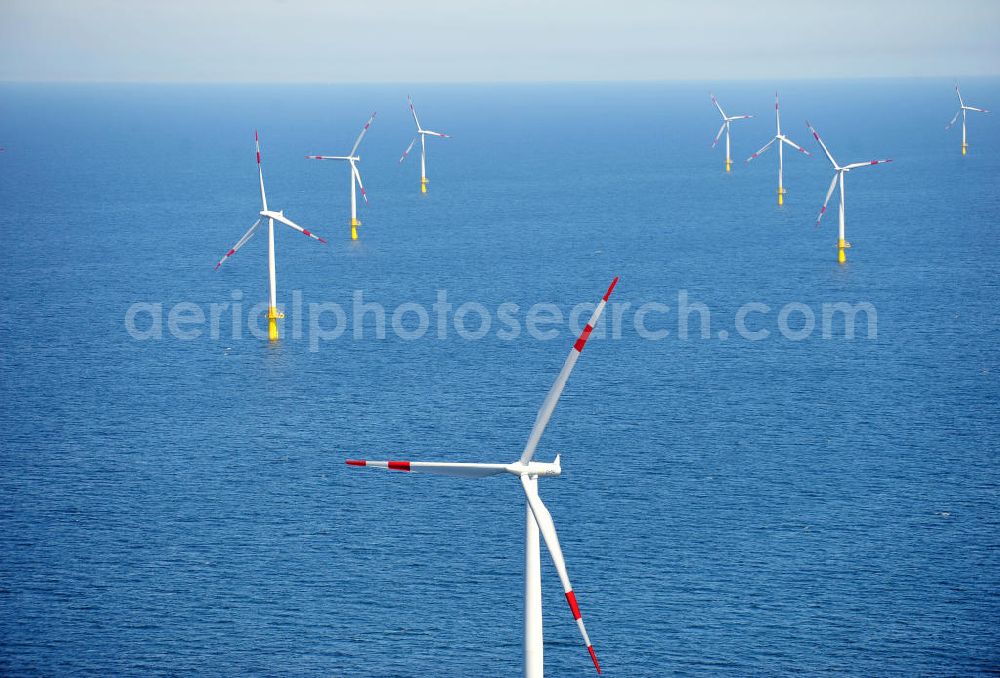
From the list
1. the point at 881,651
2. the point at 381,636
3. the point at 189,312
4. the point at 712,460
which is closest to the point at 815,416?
the point at 712,460

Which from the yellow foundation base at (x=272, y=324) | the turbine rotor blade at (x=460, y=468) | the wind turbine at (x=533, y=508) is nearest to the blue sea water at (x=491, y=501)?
the yellow foundation base at (x=272, y=324)

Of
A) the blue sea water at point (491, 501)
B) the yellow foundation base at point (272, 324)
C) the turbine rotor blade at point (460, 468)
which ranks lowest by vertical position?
the blue sea water at point (491, 501)

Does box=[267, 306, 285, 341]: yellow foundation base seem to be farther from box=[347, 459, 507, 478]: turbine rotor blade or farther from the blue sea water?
box=[347, 459, 507, 478]: turbine rotor blade

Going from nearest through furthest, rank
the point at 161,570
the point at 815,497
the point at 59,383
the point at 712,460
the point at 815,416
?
the point at 161,570
the point at 815,497
the point at 712,460
the point at 815,416
the point at 59,383

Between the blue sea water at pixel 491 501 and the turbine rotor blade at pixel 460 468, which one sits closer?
the turbine rotor blade at pixel 460 468

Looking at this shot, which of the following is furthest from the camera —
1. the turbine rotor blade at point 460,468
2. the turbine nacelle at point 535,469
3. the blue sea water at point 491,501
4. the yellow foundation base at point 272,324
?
the yellow foundation base at point 272,324

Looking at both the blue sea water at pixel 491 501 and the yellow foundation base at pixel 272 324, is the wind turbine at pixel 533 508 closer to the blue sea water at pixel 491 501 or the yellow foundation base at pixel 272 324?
the blue sea water at pixel 491 501

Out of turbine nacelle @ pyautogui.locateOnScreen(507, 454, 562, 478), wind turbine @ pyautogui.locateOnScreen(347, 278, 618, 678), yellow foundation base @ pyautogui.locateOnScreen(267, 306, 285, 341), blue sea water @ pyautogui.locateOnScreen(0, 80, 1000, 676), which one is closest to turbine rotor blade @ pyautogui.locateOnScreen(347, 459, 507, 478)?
wind turbine @ pyautogui.locateOnScreen(347, 278, 618, 678)

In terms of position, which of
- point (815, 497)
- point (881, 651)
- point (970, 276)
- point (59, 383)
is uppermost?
point (970, 276)

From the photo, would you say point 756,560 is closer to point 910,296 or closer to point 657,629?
point 657,629

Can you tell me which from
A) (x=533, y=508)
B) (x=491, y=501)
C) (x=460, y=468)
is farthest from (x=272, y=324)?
→ (x=533, y=508)

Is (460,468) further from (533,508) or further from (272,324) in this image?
(272,324)
